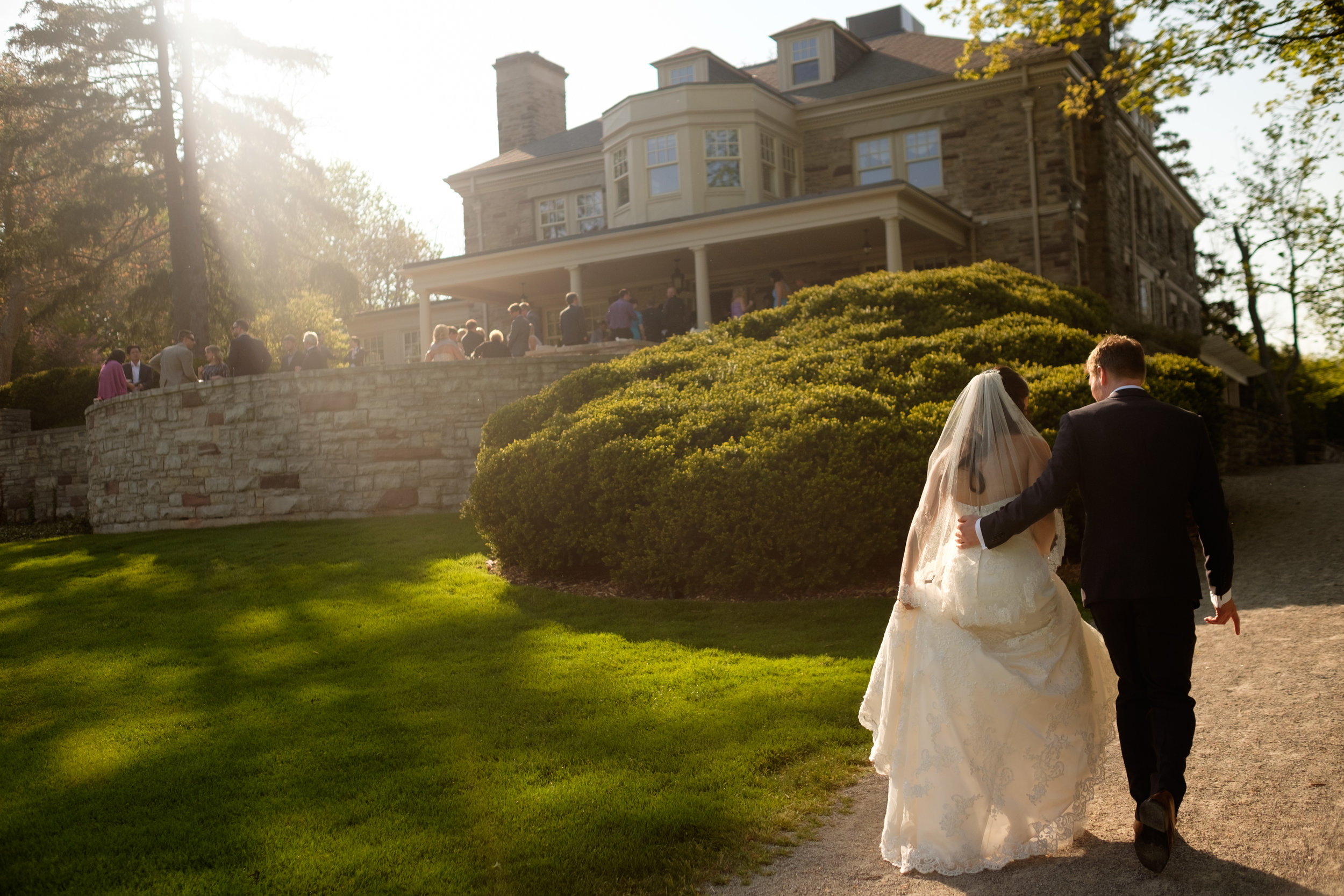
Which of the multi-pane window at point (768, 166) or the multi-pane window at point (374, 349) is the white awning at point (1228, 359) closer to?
the multi-pane window at point (768, 166)

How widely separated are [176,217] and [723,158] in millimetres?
11912

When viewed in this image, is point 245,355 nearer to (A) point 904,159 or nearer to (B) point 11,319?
(A) point 904,159

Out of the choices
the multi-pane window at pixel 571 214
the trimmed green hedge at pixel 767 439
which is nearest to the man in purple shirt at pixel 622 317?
the trimmed green hedge at pixel 767 439

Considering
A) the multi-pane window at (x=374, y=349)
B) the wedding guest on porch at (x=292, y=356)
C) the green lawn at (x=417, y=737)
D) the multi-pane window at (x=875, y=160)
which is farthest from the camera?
the multi-pane window at (x=374, y=349)

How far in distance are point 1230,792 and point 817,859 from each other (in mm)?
1791

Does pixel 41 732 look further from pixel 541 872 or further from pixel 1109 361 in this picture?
pixel 1109 361

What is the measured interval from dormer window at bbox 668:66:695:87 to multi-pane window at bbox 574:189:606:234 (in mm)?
3265

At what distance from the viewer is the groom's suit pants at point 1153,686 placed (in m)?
3.68

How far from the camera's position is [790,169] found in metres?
23.8

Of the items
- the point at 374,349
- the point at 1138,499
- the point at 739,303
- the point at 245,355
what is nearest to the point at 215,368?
the point at 245,355

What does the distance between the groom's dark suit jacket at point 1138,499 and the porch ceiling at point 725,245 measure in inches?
600

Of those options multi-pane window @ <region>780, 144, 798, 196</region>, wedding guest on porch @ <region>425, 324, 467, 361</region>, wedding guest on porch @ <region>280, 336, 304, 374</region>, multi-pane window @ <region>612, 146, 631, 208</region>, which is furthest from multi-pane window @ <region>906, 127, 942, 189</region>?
wedding guest on porch @ <region>280, 336, 304, 374</region>

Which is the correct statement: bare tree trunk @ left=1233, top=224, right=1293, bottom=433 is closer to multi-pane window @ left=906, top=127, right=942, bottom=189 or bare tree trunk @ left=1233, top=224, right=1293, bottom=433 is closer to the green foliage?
multi-pane window @ left=906, top=127, right=942, bottom=189

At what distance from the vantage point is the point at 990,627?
153 inches
